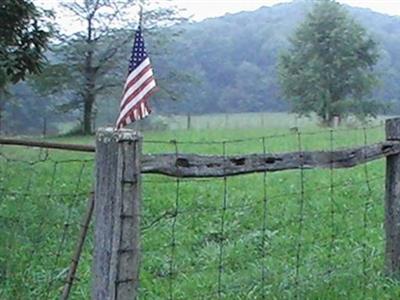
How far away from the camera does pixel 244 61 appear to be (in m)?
57.3

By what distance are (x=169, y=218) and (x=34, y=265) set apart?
214 centimetres

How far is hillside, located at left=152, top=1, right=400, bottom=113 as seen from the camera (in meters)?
50.7

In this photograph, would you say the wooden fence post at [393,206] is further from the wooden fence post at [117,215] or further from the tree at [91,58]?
the tree at [91,58]

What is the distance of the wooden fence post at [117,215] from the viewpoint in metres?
3.13

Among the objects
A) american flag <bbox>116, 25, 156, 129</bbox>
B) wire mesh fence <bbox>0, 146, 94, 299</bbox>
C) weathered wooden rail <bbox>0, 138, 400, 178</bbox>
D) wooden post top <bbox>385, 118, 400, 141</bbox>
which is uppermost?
american flag <bbox>116, 25, 156, 129</bbox>

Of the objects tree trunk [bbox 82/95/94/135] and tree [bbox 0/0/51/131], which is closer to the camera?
tree [bbox 0/0/51/131]

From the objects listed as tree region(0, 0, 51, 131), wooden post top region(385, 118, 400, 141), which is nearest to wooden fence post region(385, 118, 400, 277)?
wooden post top region(385, 118, 400, 141)

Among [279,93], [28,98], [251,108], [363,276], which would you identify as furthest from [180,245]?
[251,108]

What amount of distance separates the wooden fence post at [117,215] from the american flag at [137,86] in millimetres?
381

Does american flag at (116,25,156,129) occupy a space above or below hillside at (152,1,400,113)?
below

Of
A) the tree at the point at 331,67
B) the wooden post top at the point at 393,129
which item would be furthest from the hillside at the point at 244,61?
the wooden post top at the point at 393,129

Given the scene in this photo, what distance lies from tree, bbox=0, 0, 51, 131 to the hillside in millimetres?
36468

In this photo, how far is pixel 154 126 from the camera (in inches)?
1479

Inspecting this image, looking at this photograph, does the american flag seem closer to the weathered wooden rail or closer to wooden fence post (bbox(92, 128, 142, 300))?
the weathered wooden rail
